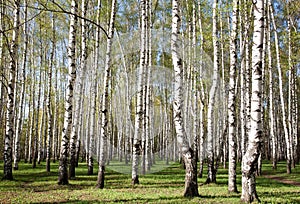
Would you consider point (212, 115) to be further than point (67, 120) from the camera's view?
Yes

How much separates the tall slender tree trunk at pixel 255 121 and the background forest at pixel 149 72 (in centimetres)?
5

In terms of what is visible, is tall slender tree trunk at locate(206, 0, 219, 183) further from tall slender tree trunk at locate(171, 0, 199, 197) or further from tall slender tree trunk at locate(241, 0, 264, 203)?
tall slender tree trunk at locate(241, 0, 264, 203)

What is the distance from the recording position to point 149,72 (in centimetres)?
1836

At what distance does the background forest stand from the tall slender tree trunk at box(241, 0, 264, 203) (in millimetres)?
46

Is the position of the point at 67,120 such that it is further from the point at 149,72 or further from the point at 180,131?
the point at 149,72

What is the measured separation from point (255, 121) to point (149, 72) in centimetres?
1160

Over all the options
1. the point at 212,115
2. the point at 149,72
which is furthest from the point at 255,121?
the point at 149,72

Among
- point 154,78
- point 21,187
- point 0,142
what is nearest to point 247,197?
point 21,187

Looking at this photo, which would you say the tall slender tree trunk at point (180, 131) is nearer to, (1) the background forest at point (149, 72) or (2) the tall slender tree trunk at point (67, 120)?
(1) the background forest at point (149, 72)

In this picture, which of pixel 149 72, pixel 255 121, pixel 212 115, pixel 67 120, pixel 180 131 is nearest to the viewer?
pixel 255 121

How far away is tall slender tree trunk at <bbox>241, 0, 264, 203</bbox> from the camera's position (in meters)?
7.20

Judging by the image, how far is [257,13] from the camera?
7.50 m

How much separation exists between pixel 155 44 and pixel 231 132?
1872cm

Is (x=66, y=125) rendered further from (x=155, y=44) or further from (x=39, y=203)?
(x=155, y=44)
